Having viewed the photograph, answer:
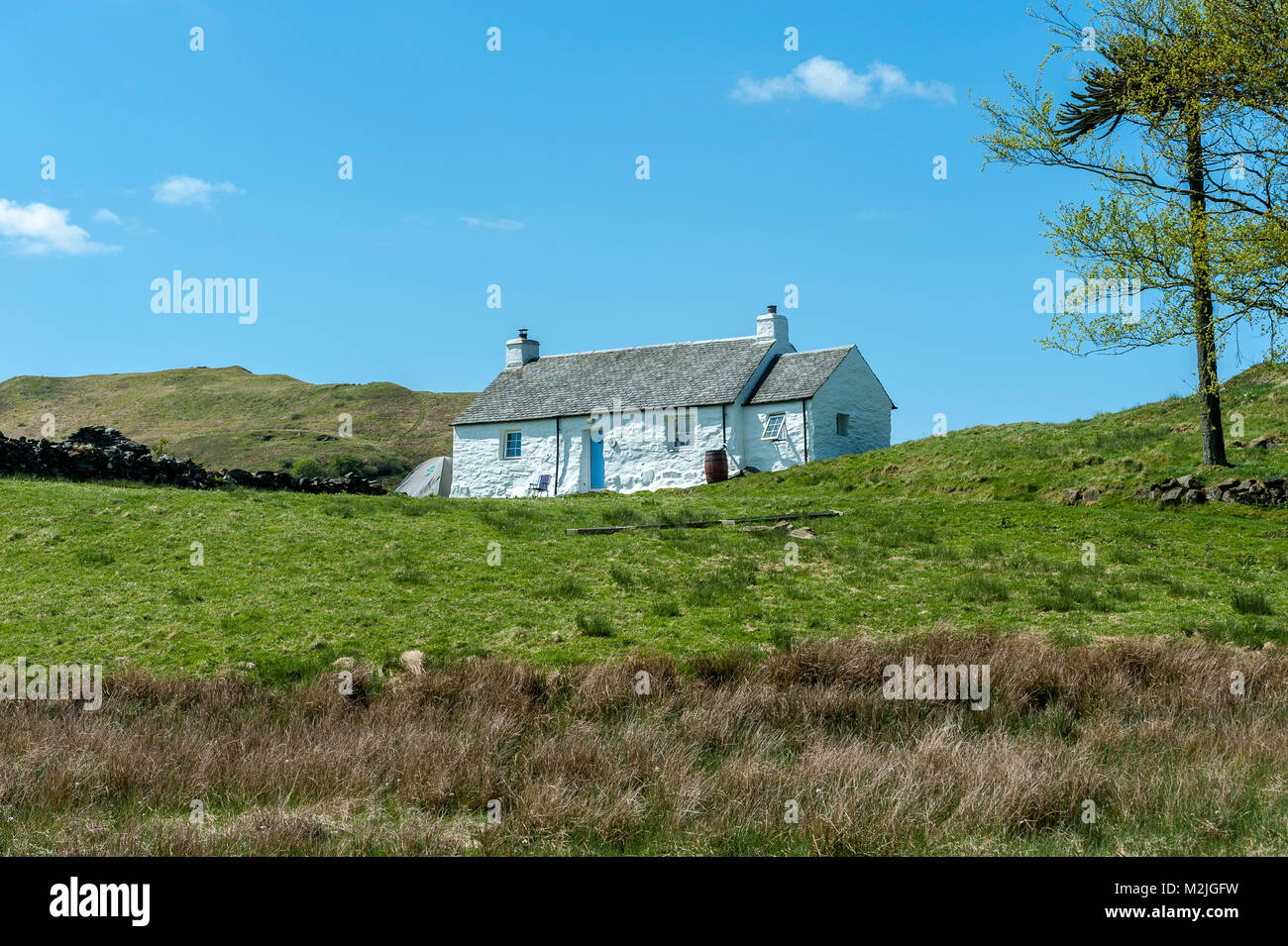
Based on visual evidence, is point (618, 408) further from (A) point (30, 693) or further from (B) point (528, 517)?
(A) point (30, 693)

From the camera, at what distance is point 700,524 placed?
2177cm

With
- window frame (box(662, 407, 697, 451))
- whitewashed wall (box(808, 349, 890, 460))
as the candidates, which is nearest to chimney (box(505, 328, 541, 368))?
window frame (box(662, 407, 697, 451))

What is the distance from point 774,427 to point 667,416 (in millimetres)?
4992

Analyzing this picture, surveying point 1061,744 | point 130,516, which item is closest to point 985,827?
point 1061,744

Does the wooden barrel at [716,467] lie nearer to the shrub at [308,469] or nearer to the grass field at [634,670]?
the grass field at [634,670]

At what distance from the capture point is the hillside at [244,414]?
257 ft

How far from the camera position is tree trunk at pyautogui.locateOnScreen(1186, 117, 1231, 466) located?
21516mm

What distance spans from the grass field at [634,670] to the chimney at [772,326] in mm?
22935

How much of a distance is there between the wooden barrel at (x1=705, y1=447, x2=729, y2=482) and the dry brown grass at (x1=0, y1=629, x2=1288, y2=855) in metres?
29.5

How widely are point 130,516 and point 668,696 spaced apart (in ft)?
46.0

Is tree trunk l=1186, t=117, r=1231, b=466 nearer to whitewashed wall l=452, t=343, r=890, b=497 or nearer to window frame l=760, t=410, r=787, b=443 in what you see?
whitewashed wall l=452, t=343, r=890, b=497

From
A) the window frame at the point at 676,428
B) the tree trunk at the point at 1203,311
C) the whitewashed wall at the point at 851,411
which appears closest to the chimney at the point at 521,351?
the window frame at the point at 676,428

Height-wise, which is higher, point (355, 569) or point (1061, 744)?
point (355, 569)

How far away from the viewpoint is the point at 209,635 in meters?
14.1
